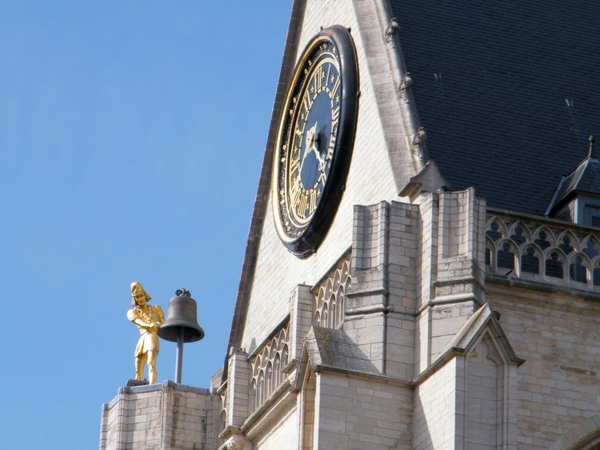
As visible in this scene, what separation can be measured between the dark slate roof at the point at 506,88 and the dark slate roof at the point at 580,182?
0.56 feet

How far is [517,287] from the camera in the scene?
25.9 m

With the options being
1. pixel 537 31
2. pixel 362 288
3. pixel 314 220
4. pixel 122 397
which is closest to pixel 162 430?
pixel 122 397

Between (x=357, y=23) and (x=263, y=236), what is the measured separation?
3999mm

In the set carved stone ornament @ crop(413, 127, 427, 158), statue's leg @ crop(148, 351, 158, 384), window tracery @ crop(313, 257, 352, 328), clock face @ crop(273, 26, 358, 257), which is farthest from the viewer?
statue's leg @ crop(148, 351, 158, 384)

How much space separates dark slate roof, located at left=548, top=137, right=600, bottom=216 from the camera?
27.7 metres

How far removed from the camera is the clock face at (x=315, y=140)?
97.2ft

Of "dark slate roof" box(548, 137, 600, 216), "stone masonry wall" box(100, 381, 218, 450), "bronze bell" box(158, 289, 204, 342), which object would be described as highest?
"dark slate roof" box(548, 137, 600, 216)

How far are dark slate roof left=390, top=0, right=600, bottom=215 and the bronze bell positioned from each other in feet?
16.0

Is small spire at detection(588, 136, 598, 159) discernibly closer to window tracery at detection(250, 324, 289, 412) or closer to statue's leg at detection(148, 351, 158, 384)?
window tracery at detection(250, 324, 289, 412)

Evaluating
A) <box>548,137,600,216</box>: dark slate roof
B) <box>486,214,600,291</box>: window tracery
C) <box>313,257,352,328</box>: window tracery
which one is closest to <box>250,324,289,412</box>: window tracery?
<box>313,257,352,328</box>: window tracery

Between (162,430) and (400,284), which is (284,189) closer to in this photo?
(162,430)

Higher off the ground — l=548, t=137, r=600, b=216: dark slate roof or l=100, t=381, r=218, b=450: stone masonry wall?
l=548, t=137, r=600, b=216: dark slate roof

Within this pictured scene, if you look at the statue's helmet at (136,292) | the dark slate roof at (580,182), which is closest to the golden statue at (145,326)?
the statue's helmet at (136,292)

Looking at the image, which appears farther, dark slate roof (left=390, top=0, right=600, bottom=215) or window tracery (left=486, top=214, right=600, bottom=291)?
dark slate roof (left=390, top=0, right=600, bottom=215)
